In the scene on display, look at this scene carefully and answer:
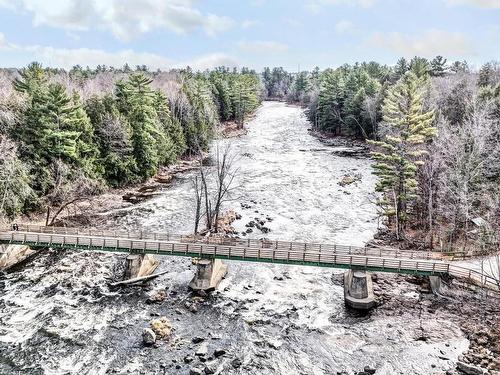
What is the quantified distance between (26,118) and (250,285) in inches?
1378

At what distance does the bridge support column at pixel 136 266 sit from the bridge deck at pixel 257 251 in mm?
596

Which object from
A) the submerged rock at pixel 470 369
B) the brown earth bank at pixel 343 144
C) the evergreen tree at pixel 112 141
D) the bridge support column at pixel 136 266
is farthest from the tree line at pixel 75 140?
the submerged rock at pixel 470 369

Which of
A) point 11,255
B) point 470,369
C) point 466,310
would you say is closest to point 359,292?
point 466,310

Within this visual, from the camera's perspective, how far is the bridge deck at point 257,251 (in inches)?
1224

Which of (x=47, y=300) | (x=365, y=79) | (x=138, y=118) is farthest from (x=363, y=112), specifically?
(x=47, y=300)

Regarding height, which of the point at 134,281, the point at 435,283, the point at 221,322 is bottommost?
the point at 221,322

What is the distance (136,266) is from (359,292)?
1795cm

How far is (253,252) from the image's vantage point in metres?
33.1

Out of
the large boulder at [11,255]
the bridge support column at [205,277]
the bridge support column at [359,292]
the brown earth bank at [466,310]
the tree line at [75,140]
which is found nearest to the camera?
the brown earth bank at [466,310]

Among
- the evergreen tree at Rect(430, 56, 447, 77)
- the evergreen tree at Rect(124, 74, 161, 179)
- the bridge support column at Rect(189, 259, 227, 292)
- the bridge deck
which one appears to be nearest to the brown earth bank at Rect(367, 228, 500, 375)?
the bridge deck

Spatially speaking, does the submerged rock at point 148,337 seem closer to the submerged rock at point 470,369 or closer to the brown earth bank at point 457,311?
the brown earth bank at point 457,311

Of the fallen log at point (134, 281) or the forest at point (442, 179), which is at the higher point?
the forest at point (442, 179)

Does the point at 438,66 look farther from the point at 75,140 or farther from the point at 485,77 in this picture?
the point at 75,140

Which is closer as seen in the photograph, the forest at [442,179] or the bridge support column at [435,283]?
the bridge support column at [435,283]
